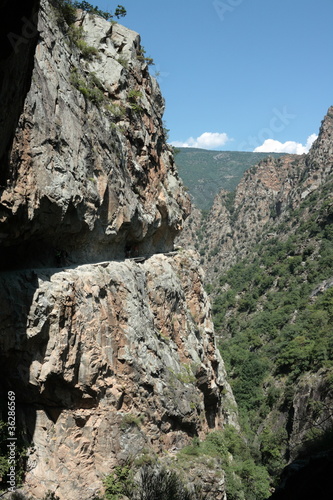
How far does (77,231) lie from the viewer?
15609mm

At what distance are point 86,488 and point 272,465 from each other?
790 inches

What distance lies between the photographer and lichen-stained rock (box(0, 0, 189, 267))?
39.8 ft

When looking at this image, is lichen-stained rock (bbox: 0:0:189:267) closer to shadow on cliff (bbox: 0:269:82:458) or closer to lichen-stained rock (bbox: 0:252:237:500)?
shadow on cliff (bbox: 0:269:82:458)

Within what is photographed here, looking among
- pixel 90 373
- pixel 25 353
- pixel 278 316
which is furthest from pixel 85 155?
pixel 278 316

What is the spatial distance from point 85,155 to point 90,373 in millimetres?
8097

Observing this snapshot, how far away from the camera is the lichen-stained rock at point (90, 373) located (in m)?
13.0

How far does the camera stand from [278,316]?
57594 millimetres

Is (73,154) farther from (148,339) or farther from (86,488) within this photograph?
(86,488)

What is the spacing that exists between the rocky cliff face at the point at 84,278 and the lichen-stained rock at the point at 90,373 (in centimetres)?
4

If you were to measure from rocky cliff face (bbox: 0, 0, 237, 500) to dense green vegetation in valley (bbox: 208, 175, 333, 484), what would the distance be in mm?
7717

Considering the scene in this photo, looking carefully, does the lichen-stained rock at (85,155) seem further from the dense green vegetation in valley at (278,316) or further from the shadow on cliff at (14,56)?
the dense green vegetation in valley at (278,316)

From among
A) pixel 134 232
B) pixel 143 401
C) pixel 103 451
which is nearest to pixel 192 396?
pixel 143 401

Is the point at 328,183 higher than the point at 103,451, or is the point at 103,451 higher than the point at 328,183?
the point at 328,183

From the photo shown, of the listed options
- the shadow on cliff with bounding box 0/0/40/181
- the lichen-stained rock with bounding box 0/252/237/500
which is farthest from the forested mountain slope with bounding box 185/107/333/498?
the shadow on cliff with bounding box 0/0/40/181
